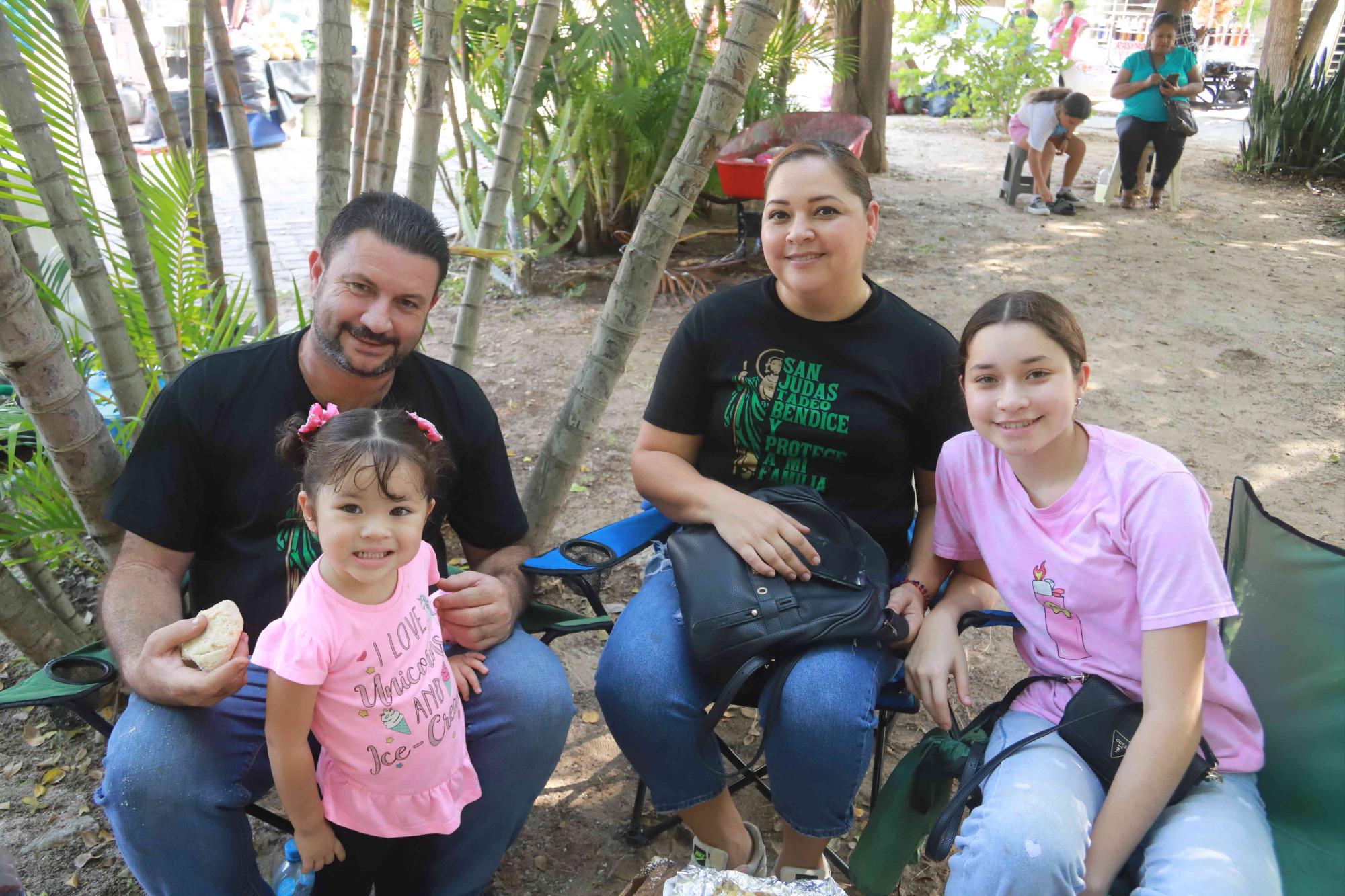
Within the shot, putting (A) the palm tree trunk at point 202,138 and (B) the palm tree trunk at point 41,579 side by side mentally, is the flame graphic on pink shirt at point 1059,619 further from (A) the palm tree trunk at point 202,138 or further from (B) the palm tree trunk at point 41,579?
(A) the palm tree trunk at point 202,138

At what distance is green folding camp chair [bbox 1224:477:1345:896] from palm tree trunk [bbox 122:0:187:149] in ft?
12.0

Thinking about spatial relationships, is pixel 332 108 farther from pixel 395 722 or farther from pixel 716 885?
pixel 716 885

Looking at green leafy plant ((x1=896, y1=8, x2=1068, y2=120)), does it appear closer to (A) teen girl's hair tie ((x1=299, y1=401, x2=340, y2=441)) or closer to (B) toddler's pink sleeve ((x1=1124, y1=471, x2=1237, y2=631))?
(B) toddler's pink sleeve ((x1=1124, y1=471, x2=1237, y2=631))

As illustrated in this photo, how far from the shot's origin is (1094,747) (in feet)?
5.55

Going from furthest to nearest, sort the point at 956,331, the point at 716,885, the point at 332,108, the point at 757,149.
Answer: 1. the point at 757,149
2. the point at 956,331
3. the point at 332,108
4. the point at 716,885

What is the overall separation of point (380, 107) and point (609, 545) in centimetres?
216

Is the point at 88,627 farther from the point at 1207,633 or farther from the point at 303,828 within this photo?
the point at 1207,633

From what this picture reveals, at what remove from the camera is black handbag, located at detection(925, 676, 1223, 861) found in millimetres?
1654

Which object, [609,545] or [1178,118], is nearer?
[609,545]

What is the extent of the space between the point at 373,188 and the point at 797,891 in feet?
9.31

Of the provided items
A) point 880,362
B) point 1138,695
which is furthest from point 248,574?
point 1138,695

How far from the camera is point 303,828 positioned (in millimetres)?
1679

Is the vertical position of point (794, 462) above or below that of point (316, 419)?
below

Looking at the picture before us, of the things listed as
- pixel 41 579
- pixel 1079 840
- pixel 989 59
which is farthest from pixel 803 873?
pixel 989 59
